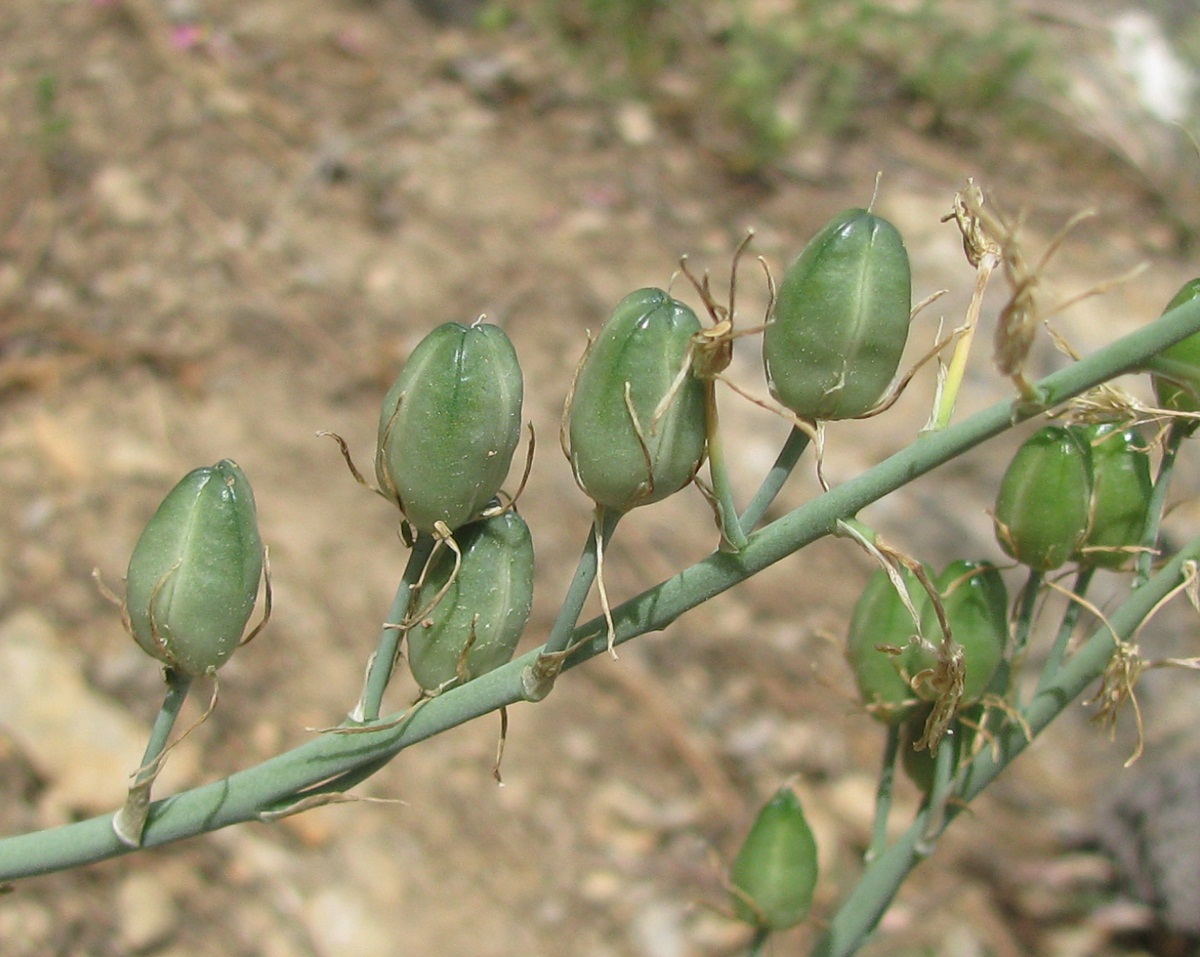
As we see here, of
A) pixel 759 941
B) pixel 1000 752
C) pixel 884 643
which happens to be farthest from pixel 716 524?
pixel 759 941

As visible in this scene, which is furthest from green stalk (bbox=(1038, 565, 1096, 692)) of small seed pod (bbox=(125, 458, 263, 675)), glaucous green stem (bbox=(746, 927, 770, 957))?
small seed pod (bbox=(125, 458, 263, 675))

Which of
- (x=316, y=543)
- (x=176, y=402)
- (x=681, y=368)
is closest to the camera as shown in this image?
(x=681, y=368)

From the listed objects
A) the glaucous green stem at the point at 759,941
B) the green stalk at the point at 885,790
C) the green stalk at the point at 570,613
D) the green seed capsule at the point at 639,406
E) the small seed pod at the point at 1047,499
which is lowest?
the glaucous green stem at the point at 759,941

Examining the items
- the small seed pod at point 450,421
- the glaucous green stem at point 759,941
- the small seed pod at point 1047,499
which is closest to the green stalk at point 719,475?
the small seed pod at point 450,421

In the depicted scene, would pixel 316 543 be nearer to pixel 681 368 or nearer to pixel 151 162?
pixel 151 162

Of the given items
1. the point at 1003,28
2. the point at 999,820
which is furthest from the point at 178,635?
the point at 1003,28

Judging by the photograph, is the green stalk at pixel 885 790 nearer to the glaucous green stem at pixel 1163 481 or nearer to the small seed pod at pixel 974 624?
the small seed pod at pixel 974 624

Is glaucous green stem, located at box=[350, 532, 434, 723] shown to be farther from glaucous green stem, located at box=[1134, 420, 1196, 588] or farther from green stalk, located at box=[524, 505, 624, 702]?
glaucous green stem, located at box=[1134, 420, 1196, 588]
